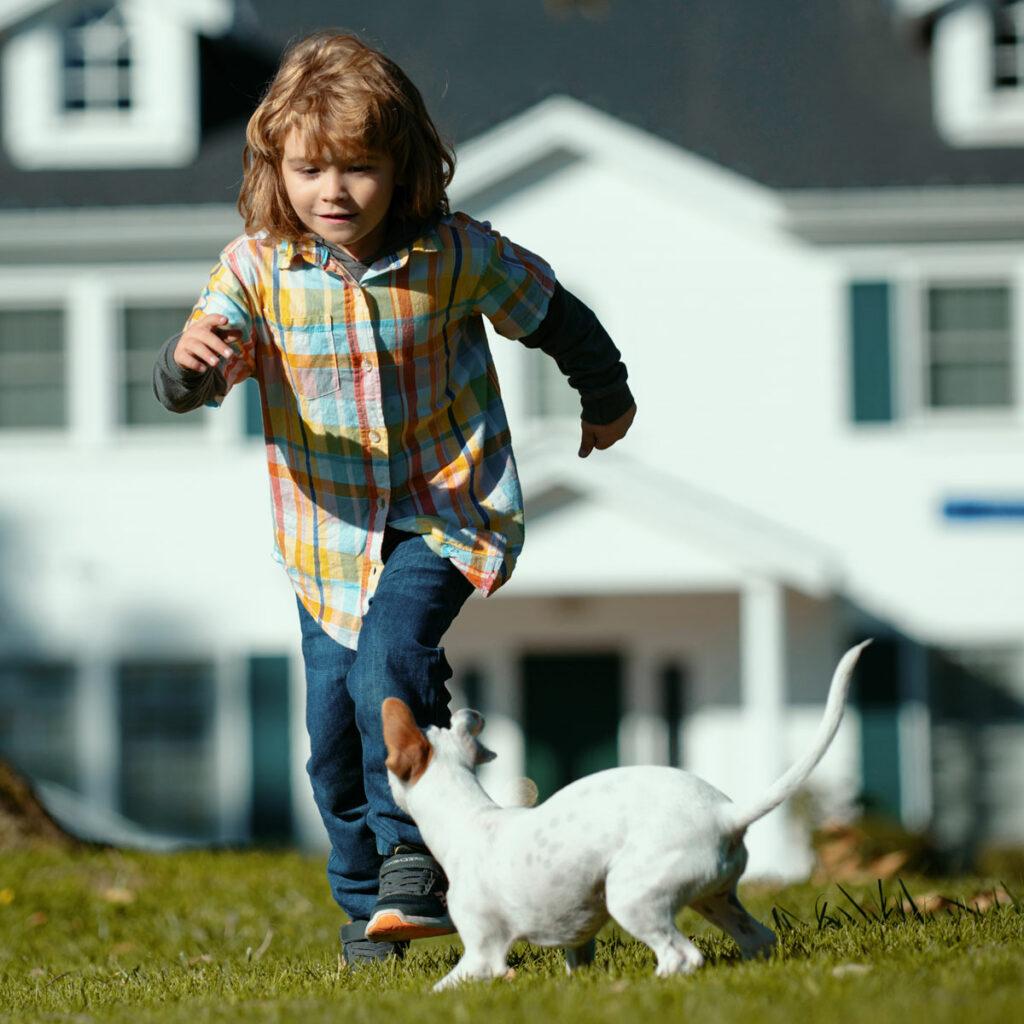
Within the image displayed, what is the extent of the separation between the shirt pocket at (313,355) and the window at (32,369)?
13.0 meters

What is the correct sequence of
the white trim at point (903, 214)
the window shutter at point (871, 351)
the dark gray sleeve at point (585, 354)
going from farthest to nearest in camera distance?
the window shutter at point (871, 351) → the white trim at point (903, 214) → the dark gray sleeve at point (585, 354)

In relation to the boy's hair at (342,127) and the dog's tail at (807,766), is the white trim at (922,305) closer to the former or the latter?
the boy's hair at (342,127)

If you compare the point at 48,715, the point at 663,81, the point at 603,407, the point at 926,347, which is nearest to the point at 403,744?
the point at 603,407

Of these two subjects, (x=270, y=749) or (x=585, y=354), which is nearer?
(x=585, y=354)

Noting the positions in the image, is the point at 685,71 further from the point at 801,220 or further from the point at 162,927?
the point at 162,927

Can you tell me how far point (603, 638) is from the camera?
1703 centimetres

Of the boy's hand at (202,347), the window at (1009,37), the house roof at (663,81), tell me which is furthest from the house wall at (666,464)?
the boy's hand at (202,347)

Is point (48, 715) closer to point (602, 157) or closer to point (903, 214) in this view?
point (602, 157)

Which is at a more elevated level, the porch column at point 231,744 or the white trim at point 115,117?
the white trim at point 115,117

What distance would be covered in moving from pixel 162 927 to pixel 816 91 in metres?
12.5

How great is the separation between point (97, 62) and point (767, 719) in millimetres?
8668

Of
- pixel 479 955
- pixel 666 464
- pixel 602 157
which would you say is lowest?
pixel 479 955

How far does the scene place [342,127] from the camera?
3.91 meters

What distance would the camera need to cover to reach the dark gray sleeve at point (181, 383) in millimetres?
3965
